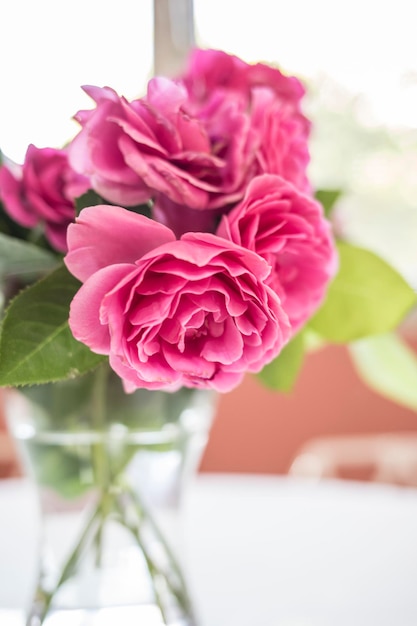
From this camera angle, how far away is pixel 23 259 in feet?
1.39

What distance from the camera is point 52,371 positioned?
0.34 metres

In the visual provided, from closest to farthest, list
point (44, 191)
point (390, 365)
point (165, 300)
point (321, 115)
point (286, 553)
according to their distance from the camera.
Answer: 1. point (165, 300)
2. point (44, 191)
3. point (390, 365)
4. point (286, 553)
5. point (321, 115)

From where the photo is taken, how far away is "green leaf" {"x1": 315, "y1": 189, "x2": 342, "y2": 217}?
18.9 inches

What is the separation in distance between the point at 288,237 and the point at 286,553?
0.45 metres

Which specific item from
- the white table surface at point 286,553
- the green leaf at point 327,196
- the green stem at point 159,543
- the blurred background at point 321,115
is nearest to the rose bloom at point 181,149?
the green leaf at point 327,196

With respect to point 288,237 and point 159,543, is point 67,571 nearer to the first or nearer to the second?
point 159,543

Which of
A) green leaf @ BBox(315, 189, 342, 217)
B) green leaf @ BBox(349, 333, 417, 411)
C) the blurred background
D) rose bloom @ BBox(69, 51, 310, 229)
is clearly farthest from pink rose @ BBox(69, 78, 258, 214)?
the blurred background

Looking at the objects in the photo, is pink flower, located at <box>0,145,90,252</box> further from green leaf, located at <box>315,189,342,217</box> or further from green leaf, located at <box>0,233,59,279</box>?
green leaf, located at <box>315,189,342,217</box>

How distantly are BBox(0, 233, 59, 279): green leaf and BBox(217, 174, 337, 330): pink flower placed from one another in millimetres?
128

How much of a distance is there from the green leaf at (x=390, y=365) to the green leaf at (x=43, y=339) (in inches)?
11.1

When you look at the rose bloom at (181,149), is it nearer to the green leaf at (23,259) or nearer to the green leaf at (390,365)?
the green leaf at (23,259)

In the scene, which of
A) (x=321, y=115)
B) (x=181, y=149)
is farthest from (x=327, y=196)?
(x=321, y=115)

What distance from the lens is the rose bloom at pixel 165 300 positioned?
28cm

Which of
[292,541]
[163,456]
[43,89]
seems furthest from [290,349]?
[43,89]
